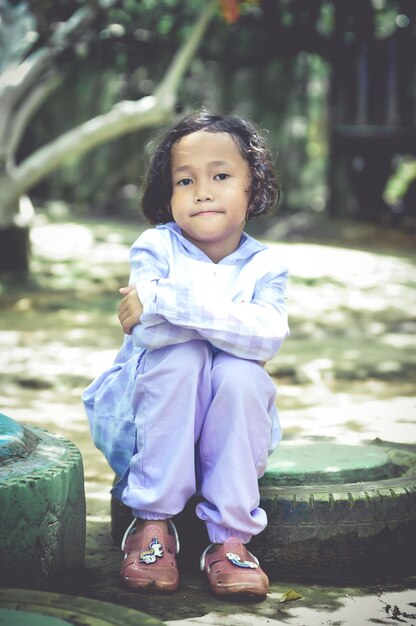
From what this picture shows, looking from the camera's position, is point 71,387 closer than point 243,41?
Yes

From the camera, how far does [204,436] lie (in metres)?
2.87

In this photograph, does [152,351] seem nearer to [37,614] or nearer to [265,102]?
[37,614]

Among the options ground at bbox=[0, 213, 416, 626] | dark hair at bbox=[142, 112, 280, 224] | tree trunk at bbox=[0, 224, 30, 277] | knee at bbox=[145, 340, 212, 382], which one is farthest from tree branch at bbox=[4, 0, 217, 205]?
knee at bbox=[145, 340, 212, 382]

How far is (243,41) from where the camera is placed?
1312 centimetres

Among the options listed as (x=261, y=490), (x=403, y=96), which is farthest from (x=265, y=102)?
(x=261, y=490)

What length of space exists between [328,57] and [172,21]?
2438 mm

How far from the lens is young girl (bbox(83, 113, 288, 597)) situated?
279 cm

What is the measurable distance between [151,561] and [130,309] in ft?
2.22

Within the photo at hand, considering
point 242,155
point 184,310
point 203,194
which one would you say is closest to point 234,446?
point 184,310

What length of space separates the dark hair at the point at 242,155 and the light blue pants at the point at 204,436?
22.5 inches

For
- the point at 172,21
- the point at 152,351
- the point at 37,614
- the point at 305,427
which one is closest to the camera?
the point at 37,614

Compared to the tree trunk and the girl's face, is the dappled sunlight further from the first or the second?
the girl's face

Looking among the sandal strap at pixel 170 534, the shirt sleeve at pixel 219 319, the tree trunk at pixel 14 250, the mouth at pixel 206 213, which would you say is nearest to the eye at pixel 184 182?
the mouth at pixel 206 213

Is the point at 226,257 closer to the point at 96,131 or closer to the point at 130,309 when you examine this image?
the point at 130,309
